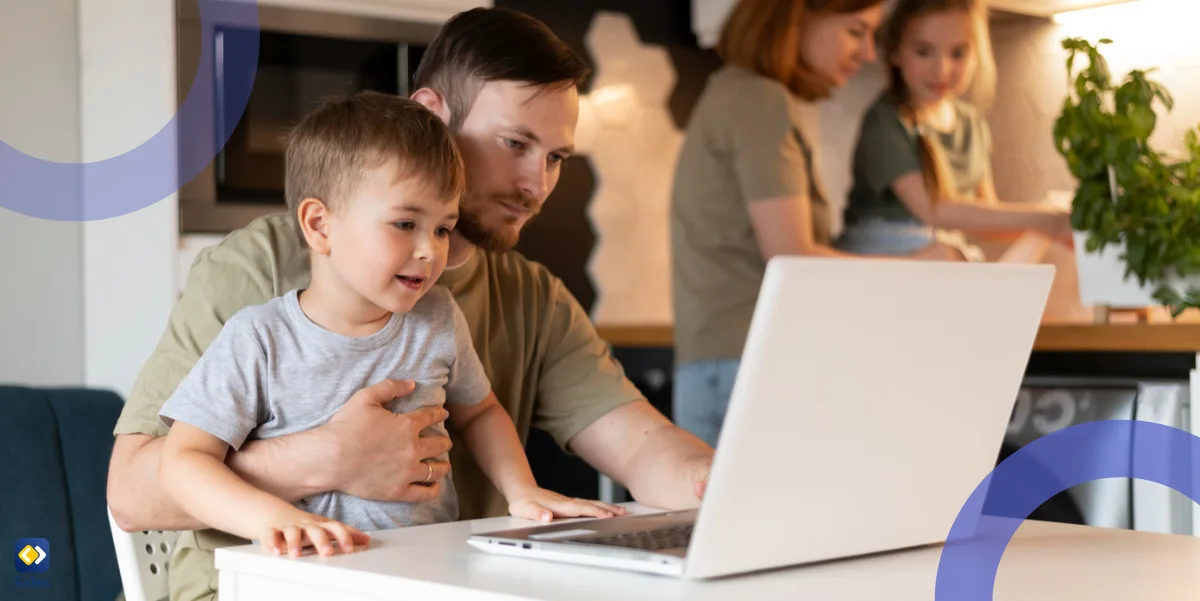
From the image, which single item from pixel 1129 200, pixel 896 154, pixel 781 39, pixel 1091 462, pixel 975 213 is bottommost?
pixel 1091 462

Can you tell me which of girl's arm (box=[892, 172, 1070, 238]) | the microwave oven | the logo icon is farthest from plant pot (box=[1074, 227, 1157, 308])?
the logo icon

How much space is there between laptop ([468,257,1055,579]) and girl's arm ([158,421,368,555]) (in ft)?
0.37

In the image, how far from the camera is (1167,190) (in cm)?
211

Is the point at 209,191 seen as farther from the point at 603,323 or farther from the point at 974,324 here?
the point at 974,324

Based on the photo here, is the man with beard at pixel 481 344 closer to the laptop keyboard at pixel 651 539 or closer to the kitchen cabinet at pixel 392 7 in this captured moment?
the laptop keyboard at pixel 651 539

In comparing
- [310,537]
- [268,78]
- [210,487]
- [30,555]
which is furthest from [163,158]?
[310,537]

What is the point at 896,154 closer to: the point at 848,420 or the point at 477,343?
the point at 477,343

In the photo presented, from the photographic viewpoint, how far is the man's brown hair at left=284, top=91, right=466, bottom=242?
3.84 ft

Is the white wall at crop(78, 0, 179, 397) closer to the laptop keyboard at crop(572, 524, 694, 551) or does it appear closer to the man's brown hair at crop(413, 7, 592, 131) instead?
the man's brown hair at crop(413, 7, 592, 131)

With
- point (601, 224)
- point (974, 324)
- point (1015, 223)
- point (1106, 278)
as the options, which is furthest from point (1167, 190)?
point (601, 224)

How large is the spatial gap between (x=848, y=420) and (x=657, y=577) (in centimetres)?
15

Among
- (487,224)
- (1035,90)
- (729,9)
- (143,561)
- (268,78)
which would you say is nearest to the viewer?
(143,561)

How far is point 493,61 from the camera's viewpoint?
142 centimetres

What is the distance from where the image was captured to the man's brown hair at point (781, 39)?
305 centimetres
